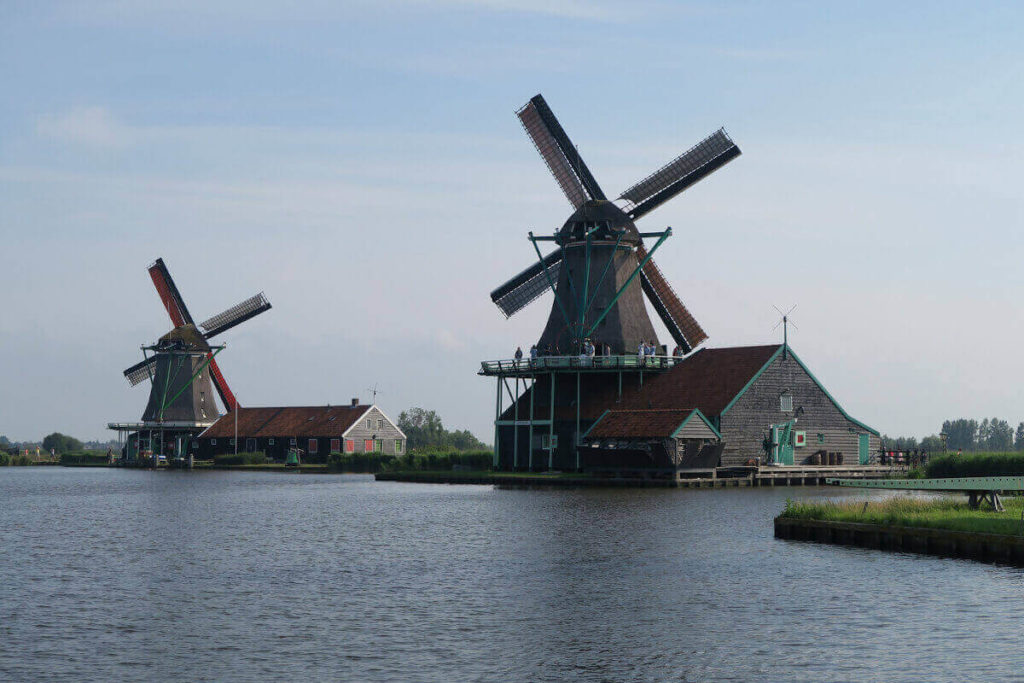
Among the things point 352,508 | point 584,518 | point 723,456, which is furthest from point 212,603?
point 723,456

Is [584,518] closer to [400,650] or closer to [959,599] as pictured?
[959,599]

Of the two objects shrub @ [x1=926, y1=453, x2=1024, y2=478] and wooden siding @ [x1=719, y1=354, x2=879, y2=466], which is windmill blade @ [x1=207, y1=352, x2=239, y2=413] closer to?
wooden siding @ [x1=719, y1=354, x2=879, y2=466]

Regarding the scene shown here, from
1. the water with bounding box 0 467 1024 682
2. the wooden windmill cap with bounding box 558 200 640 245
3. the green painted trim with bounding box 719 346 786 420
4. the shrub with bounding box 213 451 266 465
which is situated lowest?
the water with bounding box 0 467 1024 682

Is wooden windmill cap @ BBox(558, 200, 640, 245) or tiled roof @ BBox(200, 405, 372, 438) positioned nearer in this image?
wooden windmill cap @ BBox(558, 200, 640, 245)

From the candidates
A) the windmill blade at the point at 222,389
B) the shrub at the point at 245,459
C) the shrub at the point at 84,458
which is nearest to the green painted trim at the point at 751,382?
the shrub at the point at 245,459

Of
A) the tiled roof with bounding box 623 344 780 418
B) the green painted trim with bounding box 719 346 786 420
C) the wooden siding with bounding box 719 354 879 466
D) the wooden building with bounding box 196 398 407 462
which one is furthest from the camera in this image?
the wooden building with bounding box 196 398 407 462

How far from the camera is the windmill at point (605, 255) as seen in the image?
66688 millimetres

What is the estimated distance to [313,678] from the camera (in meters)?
19.1

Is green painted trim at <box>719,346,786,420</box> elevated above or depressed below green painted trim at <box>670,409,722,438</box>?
above

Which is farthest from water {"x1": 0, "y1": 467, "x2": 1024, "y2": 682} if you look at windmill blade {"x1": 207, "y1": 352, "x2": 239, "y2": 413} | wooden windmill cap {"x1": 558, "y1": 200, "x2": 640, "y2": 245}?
windmill blade {"x1": 207, "y1": 352, "x2": 239, "y2": 413}

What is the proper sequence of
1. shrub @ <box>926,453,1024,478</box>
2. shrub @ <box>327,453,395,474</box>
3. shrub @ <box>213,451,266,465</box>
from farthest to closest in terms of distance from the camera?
1. shrub @ <box>213,451,266,465</box>
2. shrub @ <box>327,453,395,474</box>
3. shrub @ <box>926,453,1024,478</box>

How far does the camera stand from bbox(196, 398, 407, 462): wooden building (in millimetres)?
105000

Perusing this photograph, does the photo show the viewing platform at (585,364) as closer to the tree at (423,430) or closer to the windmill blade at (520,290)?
the windmill blade at (520,290)

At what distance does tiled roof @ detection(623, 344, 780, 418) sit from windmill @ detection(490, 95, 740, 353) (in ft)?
8.28
